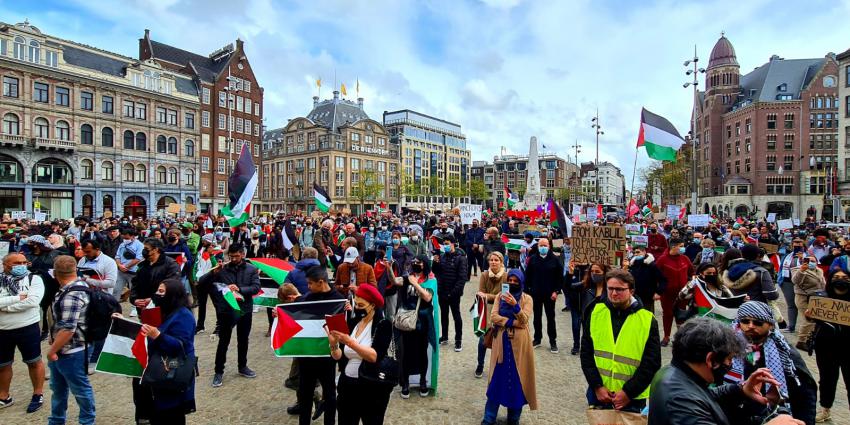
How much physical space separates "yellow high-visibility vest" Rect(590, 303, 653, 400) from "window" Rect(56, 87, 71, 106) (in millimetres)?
53494

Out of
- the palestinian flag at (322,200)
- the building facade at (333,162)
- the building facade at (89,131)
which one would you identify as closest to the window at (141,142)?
the building facade at (89,131)

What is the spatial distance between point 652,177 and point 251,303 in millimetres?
67649

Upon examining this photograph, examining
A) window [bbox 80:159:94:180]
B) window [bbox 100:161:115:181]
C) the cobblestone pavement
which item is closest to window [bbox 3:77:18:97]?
window [bbox 80:159:94:180]

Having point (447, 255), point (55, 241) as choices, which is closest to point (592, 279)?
point (447, 255)

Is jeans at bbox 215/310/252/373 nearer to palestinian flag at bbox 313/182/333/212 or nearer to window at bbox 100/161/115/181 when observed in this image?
palestinian flag at bbox 313/182/333/212

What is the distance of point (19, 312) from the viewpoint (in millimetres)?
5273

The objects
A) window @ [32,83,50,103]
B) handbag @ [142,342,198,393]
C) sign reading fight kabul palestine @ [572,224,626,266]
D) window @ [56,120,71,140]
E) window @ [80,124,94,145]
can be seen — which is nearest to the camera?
handbag @ [142,342,198,393]

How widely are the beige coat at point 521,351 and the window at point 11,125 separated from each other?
50.8 m

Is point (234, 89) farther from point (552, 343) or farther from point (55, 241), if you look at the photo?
point (552, 343)

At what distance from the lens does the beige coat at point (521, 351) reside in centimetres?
535

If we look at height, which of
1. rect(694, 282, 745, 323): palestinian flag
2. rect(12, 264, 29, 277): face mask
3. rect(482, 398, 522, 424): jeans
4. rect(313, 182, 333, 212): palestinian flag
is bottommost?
rect(482, 398, 522, 424): jeans

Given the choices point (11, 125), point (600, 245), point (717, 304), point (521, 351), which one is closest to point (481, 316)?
point (521, 351)

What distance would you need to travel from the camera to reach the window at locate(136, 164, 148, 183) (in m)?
48.4

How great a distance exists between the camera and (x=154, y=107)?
49.5 metres
